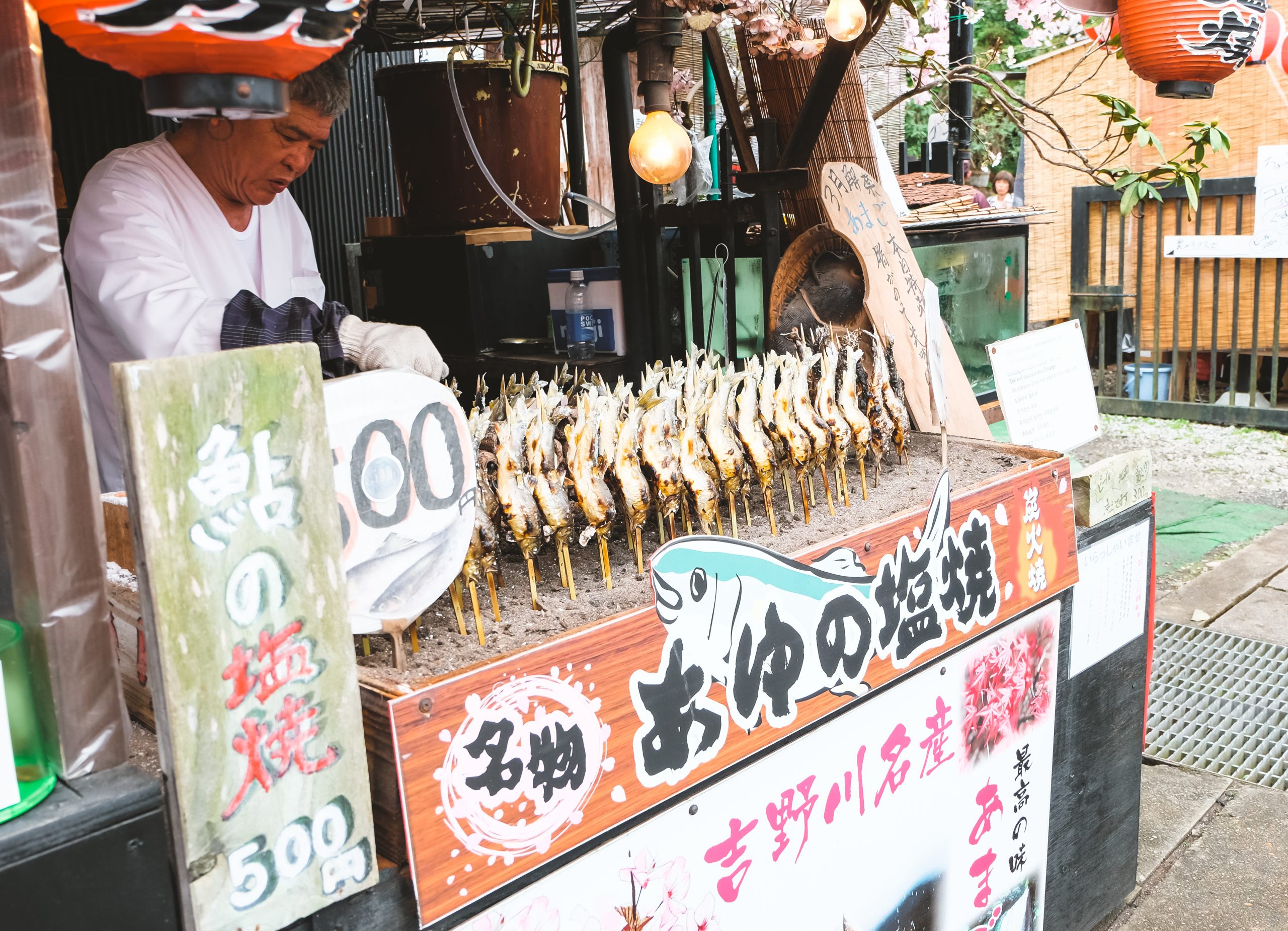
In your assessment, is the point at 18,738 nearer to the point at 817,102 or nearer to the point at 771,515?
the point at 771,515

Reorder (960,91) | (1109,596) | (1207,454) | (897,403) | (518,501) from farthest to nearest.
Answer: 1. (960,91)
2. (1207,454)
3. (1109,596)
4. (897,403)
5. (518,501)

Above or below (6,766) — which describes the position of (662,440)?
above

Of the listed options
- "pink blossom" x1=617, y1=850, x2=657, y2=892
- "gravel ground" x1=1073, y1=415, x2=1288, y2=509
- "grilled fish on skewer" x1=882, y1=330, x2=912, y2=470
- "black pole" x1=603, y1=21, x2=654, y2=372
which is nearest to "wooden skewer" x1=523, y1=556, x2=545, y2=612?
"pink blossom" x1=617, y1=850, x2=657, y2=892

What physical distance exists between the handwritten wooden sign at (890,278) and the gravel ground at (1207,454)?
4.28 meters

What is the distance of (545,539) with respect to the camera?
188cm

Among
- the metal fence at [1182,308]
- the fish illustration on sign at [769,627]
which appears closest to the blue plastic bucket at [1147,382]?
the metal fence at [1182,308]

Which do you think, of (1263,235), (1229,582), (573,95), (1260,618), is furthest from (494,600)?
(1263,235)

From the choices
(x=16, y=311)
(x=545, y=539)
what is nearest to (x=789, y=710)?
(x=545, y=539)

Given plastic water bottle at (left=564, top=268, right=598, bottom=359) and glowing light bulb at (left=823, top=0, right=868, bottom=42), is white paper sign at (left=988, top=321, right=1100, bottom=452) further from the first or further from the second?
plastic water bottle at (left=564, top=268, right=598, bottom=359)

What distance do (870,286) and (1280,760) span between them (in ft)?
8.69

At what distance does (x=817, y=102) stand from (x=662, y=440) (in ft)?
6.66

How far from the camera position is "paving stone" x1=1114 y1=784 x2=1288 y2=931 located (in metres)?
3.13

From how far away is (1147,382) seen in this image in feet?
31.3

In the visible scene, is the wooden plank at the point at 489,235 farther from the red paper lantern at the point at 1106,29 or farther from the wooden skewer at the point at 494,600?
the wooden skewer at the point at 494,600
